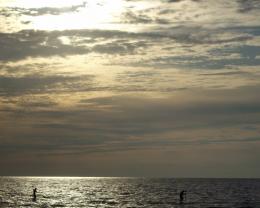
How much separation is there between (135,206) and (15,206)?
2063 centimetres

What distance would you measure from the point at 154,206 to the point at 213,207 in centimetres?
1012

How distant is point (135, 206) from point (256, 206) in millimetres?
21362

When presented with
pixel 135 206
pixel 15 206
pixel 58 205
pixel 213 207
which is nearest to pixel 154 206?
pixel 135 206

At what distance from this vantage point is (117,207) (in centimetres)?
9419

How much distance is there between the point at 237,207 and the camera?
95438mm

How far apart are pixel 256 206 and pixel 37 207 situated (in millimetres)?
38095

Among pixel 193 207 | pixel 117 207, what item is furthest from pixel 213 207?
pixel 117 207

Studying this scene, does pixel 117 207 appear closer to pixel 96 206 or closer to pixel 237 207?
pixel 96 206

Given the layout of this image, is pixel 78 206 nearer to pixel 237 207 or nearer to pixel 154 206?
pixel 154 206

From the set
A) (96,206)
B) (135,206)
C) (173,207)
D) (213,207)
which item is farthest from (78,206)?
(213,207)

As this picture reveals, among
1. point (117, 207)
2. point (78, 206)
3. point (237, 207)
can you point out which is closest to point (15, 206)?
point (78, 206)

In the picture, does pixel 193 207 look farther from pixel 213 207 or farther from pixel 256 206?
pixel 256 206

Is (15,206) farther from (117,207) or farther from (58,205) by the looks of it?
(117,207)

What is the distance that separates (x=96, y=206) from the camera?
9644 cm
